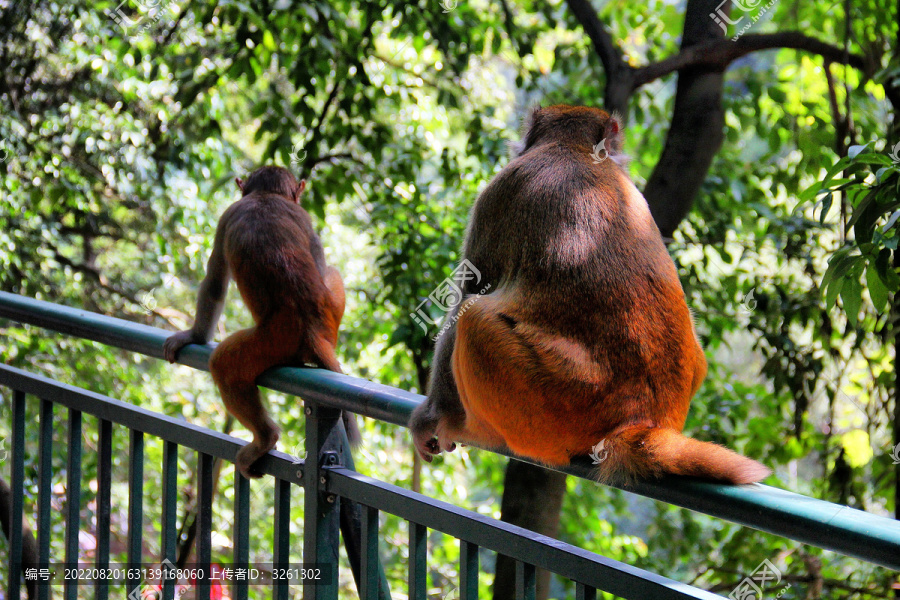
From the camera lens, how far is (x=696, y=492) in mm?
1215

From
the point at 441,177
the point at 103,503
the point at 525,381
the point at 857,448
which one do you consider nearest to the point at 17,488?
the point at 103,503

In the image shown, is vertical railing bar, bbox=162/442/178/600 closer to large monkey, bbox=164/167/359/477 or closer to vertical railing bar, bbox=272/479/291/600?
vertical railing bar, bbox=272/479/291/600

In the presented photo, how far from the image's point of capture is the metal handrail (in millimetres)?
1004

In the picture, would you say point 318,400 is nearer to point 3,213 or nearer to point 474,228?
point 474,228

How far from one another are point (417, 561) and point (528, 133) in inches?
61.8

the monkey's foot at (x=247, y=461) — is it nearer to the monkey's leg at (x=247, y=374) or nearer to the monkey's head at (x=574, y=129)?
the monkey's leg at (x=247, y=374)

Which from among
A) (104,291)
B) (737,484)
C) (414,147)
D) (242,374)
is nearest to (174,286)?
(104,291)

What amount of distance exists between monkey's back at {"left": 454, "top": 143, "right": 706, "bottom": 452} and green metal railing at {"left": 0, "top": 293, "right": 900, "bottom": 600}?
29 centimetres

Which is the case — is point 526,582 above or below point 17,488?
above

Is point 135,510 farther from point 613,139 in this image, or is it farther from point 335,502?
point 613,139

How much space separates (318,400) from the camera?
5.52ft

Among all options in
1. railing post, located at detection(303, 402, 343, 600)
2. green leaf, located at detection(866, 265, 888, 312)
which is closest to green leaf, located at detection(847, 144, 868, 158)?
green leaf, located at detection(866, 265, 888, 312)

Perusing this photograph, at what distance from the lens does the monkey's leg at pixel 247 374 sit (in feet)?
8.29

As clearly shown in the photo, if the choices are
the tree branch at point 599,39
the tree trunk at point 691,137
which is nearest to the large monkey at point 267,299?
the tree trunk at point 691,137
